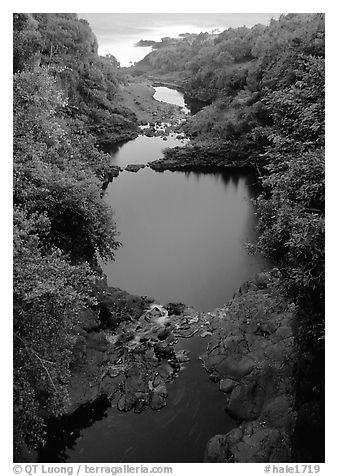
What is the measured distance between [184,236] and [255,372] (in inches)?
718

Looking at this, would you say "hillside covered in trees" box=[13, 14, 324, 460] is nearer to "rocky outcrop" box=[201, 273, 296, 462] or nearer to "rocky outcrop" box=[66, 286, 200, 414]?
"rocky outcrop" box=[201, 273, 296, 462]

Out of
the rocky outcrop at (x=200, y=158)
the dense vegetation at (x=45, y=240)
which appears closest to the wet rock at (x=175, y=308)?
the dense vegetation at (x=45, y=240)

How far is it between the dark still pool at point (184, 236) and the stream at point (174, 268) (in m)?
0.08

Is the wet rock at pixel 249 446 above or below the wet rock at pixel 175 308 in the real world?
below

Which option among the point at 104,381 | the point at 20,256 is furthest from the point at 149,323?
the point at 20,256

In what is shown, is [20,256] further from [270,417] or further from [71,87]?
[71,87]

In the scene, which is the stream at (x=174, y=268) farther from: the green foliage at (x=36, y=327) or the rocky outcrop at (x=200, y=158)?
the green foliage at (x=36, y=327)

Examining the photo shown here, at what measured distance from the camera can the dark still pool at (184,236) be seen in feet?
104

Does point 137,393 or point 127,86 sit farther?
point 127,86

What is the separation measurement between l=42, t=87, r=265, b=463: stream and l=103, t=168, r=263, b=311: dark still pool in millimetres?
76

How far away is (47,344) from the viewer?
17.4 metres

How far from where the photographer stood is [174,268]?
3359 centimetres

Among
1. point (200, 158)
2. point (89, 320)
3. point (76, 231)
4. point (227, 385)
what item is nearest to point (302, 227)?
point (227, 385)

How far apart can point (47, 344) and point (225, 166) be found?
4313cm
